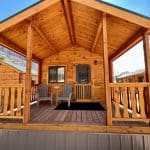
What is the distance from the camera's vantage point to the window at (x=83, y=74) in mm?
7879

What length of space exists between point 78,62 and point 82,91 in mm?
1524

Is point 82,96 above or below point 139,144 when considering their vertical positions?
above

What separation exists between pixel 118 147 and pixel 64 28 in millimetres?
4352

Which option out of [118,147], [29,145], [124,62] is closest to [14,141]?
[29,145]

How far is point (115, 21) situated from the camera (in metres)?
3.87

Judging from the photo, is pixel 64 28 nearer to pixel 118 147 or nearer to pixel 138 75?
pixel 118 147

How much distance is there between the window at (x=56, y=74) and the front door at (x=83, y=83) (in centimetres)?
79

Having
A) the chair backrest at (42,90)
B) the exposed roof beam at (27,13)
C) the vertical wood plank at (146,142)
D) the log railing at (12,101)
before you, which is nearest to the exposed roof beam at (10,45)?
the exposed roof beam at (27,13)

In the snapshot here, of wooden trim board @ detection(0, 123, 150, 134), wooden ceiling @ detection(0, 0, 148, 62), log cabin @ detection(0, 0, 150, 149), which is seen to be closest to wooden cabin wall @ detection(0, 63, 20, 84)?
log cabin @ detection(0, 0, 150, 149)

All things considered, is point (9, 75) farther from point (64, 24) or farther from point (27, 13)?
point (27, 13)

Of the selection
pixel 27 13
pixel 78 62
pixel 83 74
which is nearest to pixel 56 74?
pixel 78 62

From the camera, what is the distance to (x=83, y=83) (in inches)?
309

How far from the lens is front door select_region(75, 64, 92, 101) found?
25.3ft

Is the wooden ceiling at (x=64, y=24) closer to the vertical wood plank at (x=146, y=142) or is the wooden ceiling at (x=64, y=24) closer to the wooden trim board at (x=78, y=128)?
the wooden trim board at (x=78, y=128)
